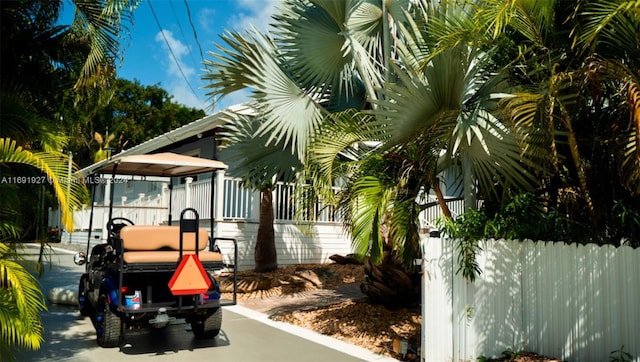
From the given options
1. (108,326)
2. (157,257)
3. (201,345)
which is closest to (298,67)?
(157,257)

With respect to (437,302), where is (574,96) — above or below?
above

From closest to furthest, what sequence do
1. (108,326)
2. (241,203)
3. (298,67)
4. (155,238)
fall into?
(108,326) < (155,238) < (298,67) < (241,203)

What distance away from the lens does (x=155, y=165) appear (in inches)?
302

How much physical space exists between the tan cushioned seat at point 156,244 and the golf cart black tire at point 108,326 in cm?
71

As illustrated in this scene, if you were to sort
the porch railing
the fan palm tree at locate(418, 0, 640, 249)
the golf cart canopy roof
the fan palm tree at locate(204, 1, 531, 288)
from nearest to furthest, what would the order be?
the fan palm tree at locate(418, 0, 640, 249)
the fan palm tree at locate(204, 1, 531, 288)
the golf cart canopy roof
the porch railing

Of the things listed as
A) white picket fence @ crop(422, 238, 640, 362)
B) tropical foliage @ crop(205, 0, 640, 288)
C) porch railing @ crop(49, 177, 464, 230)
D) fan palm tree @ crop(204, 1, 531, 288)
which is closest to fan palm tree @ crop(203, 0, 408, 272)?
fan palm tree @ crop(204, 1, 531, 288)

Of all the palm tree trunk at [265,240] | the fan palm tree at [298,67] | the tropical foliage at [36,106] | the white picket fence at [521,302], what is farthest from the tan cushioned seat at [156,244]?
the palm tree trunk at [265,240]

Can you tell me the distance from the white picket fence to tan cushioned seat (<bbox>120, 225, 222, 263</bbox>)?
9.27ft

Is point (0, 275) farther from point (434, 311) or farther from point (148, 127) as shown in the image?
point (148, 127)

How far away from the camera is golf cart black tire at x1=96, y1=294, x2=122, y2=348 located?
20.7 ft

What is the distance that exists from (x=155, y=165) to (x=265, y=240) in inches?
192

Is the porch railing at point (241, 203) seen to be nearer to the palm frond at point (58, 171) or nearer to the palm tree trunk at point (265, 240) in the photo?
the palm tree trunk at point (265, 240)

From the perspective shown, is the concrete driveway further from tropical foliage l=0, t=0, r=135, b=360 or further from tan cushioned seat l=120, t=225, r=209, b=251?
tan cushioned seat l=120, t=225, r=209, b=251

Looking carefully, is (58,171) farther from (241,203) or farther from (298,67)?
(241,203)
